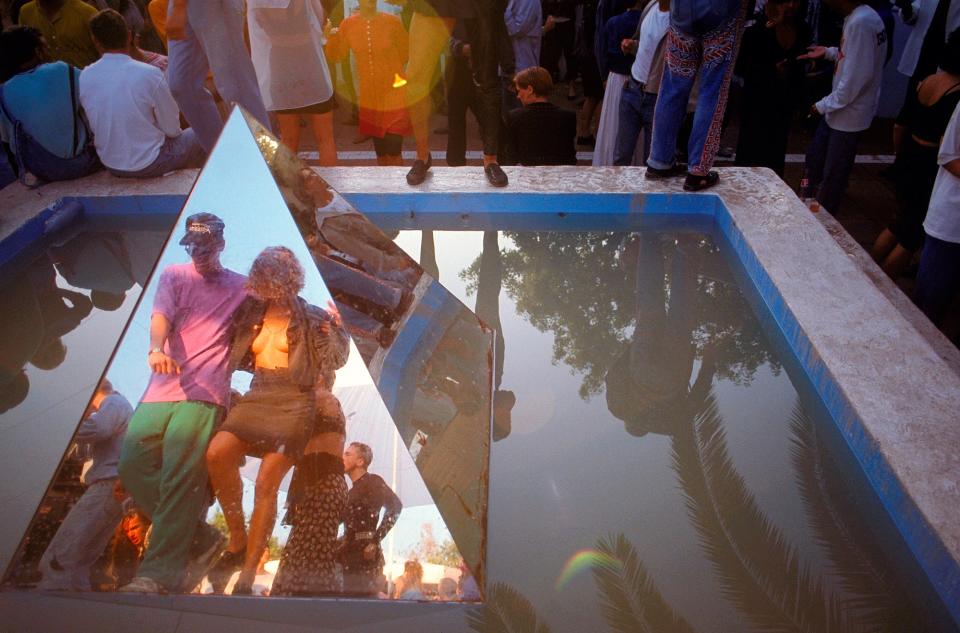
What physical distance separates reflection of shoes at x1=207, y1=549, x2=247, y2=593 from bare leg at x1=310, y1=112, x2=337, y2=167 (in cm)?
372

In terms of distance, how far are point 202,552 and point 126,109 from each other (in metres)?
3.60

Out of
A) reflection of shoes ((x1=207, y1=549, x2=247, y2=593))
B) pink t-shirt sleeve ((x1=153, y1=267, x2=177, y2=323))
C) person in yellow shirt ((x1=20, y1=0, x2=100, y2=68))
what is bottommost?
reflection of shoes ((x1=207, y1=549, x2=247, y2=593))

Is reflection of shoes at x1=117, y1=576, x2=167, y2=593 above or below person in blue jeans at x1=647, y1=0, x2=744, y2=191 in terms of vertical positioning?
below

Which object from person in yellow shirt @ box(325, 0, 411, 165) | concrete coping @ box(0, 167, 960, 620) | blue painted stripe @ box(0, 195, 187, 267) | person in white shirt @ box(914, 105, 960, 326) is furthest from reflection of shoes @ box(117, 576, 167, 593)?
person in yellow shirt @ box(325, 0, 411, 165)

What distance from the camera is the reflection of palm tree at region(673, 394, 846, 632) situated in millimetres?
1997

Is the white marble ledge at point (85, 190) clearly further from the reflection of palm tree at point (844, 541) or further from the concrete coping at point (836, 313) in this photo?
the reflection of palm tree at point (844, 541)

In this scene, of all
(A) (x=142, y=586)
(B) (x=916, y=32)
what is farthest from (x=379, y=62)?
(B) (x=916, y=32)

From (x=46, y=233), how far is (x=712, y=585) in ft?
14.7

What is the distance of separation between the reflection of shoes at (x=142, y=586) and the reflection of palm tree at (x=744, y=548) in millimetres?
1721

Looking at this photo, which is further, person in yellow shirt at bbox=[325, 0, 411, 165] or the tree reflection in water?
person in yellow shirt at bbox=[325, 0, 411, 165]

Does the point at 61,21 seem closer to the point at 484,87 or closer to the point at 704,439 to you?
the point at 484,87

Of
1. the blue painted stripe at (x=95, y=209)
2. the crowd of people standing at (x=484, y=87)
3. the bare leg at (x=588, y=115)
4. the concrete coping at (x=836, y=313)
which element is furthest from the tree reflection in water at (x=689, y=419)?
the bare leg at (x=588, y=115)

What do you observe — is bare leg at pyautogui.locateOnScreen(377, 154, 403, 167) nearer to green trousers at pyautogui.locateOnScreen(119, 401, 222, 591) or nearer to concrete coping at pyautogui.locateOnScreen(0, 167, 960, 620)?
concrete coping at pyautogui.locateOnScreen(0, 167, 960, 620)

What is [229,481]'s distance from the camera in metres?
1.94
